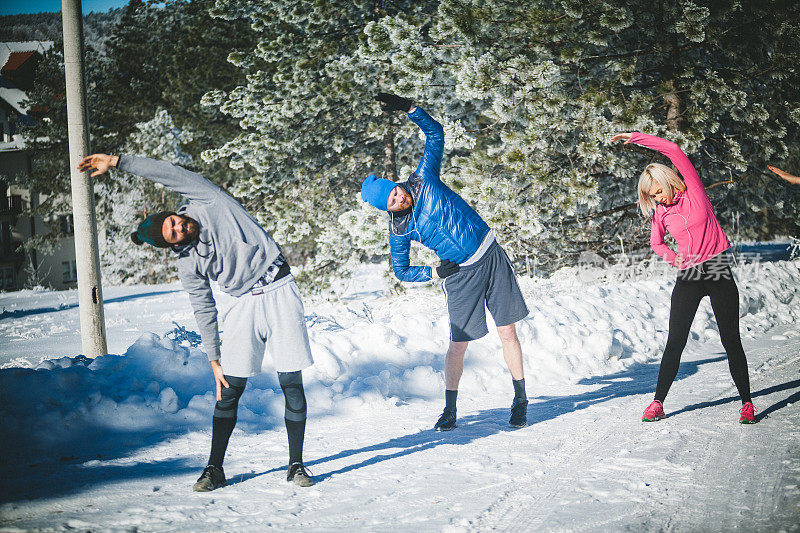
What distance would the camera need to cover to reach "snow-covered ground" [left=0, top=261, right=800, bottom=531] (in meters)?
3.38

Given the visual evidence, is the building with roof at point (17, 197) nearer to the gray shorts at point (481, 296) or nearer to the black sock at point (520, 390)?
the gray shorts at point (481, 296)

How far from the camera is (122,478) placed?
13.3 ft

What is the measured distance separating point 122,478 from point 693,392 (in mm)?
4752

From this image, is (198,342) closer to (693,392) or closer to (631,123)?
(693,392)

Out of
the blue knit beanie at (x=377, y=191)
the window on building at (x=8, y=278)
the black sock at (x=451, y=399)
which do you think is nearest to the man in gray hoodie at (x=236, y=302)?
the blue knit beanie at (x=377, y=191)

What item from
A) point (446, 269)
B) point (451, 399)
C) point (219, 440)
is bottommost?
point (451, 399)

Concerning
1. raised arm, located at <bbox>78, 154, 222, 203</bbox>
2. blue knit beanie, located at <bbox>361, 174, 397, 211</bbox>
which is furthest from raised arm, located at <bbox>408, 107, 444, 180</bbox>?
raised arm, located at <bbox>78, 154, 222, 203</bbox>

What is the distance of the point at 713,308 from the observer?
4715 mm

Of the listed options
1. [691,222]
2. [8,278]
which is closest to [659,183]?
[691,222]

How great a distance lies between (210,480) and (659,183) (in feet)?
12.1

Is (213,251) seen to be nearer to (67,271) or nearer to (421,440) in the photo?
(421,440)

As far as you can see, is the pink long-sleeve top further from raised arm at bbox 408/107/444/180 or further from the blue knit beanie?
the blue knit beanie

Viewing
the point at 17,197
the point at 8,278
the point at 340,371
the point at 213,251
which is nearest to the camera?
the point at 213,251

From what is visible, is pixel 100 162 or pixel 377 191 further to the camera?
pixel 377 191
